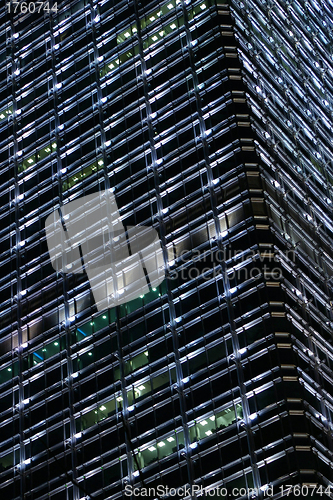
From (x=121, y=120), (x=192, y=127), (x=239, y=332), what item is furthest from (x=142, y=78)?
(x=239, y=332)

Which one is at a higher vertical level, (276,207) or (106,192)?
(106,192)

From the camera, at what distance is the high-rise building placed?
57875mm

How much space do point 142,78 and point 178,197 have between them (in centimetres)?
1199

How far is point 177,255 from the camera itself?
6594cm

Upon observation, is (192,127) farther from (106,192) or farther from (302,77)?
(302,77)

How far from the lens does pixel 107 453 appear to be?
6262 cm

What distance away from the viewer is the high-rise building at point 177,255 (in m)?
57.9
